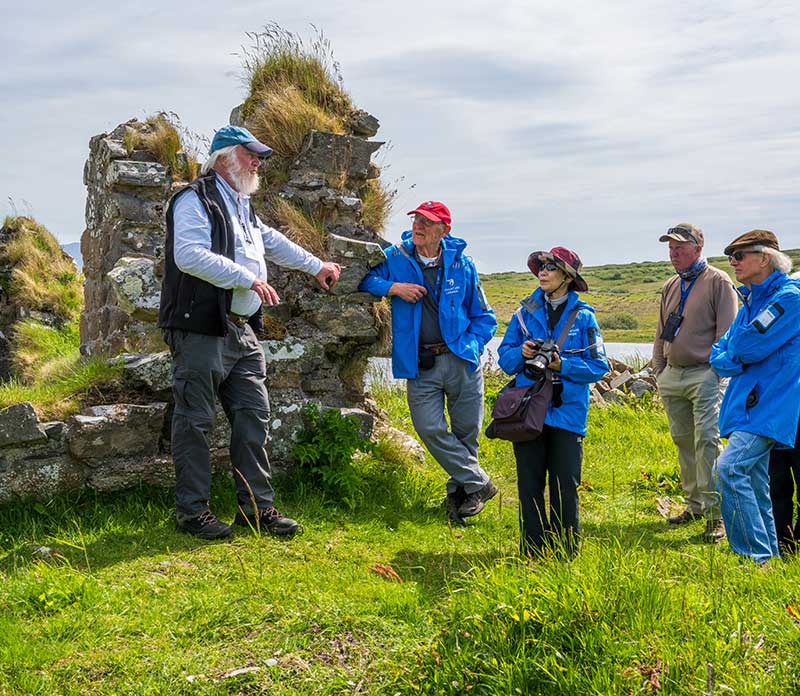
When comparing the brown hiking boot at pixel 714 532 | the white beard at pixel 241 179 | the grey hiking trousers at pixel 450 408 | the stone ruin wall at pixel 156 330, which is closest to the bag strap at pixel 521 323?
the grey hiking trousers at pixel 450 408

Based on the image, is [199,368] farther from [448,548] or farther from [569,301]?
[569,301]

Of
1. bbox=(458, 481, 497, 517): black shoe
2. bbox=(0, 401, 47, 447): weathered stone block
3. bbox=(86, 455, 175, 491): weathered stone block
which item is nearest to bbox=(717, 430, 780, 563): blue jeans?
bbox=(458, 481, 497, 517): black shoe

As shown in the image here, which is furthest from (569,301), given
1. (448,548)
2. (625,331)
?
(625,331)

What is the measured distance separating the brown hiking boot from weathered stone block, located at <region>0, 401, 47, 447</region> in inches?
210

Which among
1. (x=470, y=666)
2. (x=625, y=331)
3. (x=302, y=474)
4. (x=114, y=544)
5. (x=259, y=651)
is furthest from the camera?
(x=625, y=331)

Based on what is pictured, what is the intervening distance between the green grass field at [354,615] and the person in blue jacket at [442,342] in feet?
3.05

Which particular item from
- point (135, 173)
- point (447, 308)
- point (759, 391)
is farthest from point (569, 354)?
point (135, 173)

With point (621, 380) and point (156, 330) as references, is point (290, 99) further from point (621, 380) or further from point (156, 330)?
point (621, 380)

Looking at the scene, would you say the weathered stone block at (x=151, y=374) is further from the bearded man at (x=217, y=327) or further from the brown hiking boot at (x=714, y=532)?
the brown hiking boot at (x=714, y=532)

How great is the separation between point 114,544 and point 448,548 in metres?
2.40

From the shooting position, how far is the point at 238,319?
5.66 meters

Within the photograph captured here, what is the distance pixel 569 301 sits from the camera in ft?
18.0

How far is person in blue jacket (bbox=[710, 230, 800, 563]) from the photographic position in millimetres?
5234

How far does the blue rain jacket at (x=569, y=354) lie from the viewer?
524cm
